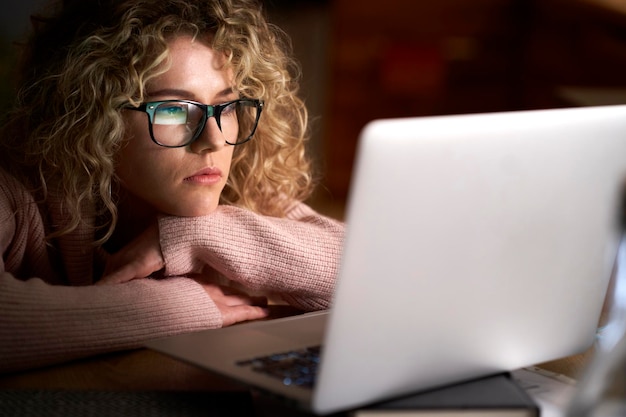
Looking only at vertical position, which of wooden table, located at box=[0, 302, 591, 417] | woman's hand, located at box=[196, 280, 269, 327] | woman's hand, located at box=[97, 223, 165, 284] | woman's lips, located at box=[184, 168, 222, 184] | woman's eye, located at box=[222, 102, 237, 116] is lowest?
wooden table, located at box=[0, 302, 591, 417]

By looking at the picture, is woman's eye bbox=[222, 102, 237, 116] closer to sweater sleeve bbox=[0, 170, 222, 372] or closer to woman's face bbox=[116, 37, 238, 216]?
woman's face bbox=[116, 37, 238, 216]

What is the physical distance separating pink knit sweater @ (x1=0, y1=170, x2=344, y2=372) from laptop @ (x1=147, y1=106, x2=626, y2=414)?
140 millimetres

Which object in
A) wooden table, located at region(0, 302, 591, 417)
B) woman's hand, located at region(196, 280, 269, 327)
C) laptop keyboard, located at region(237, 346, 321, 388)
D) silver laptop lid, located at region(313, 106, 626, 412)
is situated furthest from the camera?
woman's hand, located at region(196, 280, 269, 327)

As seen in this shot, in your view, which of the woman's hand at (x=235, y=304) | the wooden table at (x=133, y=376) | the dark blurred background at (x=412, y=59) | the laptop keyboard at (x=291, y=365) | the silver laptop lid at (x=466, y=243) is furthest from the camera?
the dark blurred background at (x=412, y=59)

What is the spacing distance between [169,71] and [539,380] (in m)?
0.58

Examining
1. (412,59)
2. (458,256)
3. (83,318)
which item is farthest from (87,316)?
(412,59)

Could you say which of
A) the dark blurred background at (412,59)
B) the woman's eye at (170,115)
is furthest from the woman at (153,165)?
the dark blurred background at (412,59)

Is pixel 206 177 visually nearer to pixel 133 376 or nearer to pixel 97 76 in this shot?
pixel 97 76

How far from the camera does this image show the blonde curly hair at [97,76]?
1210 mm

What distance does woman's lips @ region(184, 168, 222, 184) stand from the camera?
4.05 ft

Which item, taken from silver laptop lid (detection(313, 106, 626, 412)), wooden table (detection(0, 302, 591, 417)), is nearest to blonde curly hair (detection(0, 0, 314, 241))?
wooden table (detection(0, 302, 591, 417))

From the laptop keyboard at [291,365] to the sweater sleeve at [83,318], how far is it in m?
0.23

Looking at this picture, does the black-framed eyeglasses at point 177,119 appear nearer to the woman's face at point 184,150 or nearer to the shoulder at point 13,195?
the woman's face at point 184,150

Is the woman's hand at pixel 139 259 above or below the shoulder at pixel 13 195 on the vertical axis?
below
